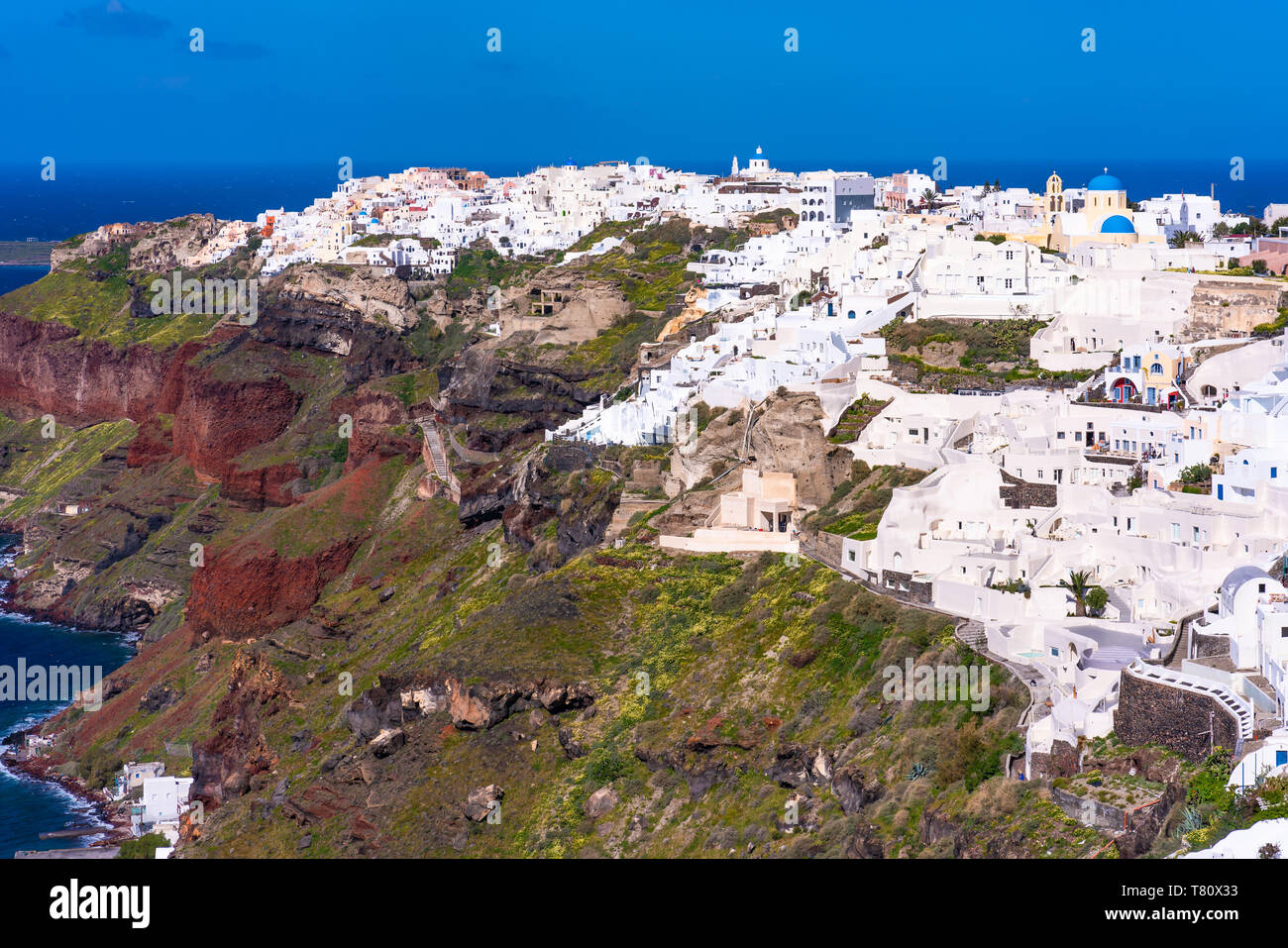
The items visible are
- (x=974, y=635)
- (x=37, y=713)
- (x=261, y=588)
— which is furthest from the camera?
(x=261, y=588)

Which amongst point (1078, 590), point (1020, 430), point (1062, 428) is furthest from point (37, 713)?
point (1078, 590)

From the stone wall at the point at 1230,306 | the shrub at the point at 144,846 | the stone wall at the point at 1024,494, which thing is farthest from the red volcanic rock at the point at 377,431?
the stone wall at the point at 1024,494

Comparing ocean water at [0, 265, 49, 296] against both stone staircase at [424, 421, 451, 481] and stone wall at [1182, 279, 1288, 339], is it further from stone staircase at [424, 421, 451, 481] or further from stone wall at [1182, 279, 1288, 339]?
stone wall at [1182, 279, 1288, 339]

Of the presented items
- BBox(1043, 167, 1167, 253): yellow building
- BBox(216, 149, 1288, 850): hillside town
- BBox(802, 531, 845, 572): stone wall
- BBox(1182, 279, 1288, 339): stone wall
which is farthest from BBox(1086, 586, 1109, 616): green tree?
BBox(1043, 167, 1167, 253): yellow building

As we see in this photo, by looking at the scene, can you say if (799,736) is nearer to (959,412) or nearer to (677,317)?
(959,412)

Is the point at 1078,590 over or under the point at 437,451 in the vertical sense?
under

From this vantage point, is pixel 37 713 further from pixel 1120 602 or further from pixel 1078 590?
pixel 1120 602

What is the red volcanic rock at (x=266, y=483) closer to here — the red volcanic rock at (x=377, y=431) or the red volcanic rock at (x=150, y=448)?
the red volcanic rock at (x=377, y=431)
